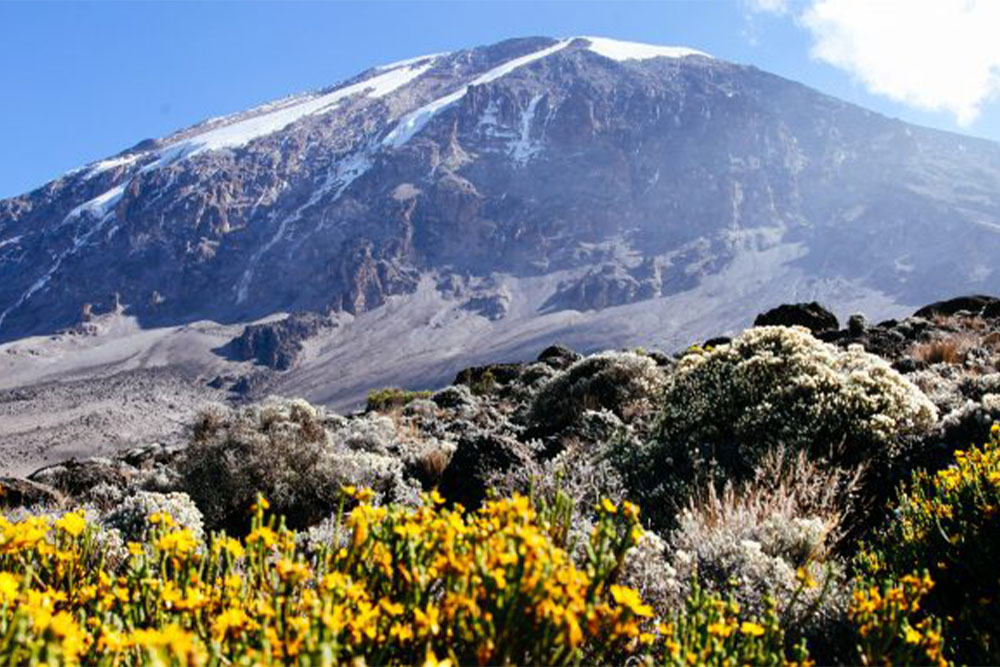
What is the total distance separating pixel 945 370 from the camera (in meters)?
12.0

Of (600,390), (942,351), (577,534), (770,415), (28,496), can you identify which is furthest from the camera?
(600,390)

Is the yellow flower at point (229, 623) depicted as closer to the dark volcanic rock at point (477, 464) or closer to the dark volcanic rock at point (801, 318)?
the dark volcanic rock at point (477, 464)

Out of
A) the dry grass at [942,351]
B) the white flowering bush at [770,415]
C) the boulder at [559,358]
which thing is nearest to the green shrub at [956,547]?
the white flowering bush at [770,415]

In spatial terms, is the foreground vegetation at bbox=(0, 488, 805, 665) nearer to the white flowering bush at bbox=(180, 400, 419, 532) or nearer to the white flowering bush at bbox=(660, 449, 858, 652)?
the white flowering bush at bbox=(660, 449, 858, 652)

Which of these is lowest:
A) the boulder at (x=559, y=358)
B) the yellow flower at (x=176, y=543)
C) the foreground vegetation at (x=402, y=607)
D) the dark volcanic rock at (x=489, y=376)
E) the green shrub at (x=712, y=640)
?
the dark volcanic rock at (x=489, y=376)

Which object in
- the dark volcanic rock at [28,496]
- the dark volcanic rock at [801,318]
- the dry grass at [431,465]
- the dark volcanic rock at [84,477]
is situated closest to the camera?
the dry grass at [431,465]

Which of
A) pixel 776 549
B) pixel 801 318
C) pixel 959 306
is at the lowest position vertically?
pixel 959 306

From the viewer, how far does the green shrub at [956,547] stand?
3.99 metres

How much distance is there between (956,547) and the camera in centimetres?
448

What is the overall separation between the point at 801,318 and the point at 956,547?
65.2 feet

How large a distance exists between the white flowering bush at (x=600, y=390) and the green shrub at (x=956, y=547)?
7.45 metres

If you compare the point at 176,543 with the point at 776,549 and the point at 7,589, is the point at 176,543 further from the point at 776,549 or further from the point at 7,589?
the point at 776,549

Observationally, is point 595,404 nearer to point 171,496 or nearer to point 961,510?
point 171,496

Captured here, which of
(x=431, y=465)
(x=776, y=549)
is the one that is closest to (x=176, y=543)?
(x=776, y=549)
